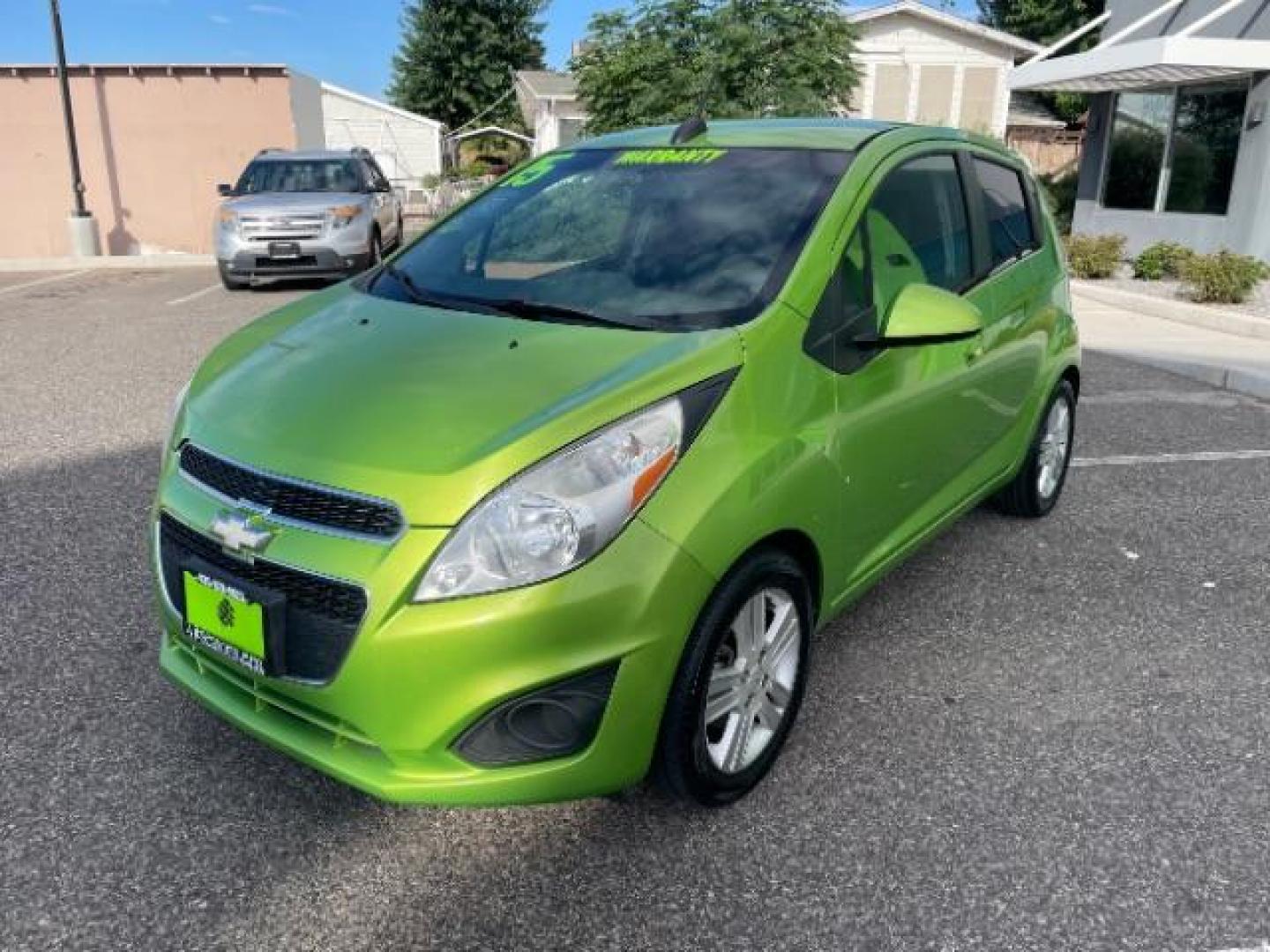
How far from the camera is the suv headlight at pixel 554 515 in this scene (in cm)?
205

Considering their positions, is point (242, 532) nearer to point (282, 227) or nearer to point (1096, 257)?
point (282, 227)

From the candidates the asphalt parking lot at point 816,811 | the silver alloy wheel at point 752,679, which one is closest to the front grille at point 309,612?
the asphalt parking lot at point 816,811

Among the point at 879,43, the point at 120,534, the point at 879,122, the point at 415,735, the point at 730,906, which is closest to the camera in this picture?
the point at 415,735

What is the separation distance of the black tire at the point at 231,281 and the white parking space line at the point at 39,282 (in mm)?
2961

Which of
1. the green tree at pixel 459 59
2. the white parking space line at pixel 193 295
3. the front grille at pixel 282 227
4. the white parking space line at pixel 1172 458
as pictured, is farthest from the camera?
the green tree at pixel 459 59

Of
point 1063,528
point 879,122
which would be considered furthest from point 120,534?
point 1063,528

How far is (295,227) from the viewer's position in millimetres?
11523

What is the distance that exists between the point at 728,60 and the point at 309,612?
40.9 ft

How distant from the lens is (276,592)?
7.08ft

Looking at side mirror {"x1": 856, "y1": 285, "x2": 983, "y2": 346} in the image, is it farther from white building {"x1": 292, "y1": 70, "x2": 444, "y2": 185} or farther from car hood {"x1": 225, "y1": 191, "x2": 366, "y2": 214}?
white building {"x1": 292, "y1": 70, "x2": 444, "y2": 185}

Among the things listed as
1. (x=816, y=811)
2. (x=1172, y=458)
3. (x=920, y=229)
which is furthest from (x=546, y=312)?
(x=1172, y=458)

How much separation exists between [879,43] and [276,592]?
27.2 meters

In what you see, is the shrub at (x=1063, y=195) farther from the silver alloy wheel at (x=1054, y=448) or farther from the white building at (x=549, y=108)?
the silver alloy wheel at (x=1054, y=448)

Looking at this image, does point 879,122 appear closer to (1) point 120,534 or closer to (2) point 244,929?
(2) point 244,929
